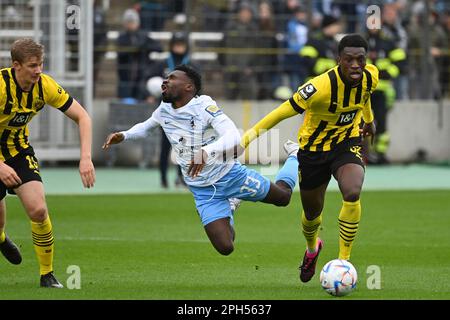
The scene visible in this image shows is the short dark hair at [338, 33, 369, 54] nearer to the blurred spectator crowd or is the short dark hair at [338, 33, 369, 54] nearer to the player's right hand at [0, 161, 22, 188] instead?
the player's right hand at [0, 161, 22, 188]

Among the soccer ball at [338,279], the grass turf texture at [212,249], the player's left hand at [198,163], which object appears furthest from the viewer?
the grass turf texture at [212,249]

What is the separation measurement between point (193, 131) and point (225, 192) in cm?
65

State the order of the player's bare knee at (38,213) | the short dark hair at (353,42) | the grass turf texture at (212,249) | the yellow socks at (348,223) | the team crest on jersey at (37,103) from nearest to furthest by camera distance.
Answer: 1. the player's bare knee at (38,213)
2. the grass turf texture at (212,249)
3. the team crest on jersey at (37,103)
4. the yellow socks at (348,223)
5. the short dark hair at (353,42)

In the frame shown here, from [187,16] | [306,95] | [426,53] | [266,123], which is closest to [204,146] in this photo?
[266,123]

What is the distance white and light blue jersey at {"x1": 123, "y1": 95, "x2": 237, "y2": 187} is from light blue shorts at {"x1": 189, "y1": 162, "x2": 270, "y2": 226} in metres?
0.06

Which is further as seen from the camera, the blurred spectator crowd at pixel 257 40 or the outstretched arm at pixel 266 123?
the blurred spectator crowd at pixel 257 40

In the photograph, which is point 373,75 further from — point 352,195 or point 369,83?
point 352,195

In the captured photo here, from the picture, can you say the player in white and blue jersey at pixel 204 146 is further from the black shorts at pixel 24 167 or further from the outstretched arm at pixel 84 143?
the black shorts at pixel 24 167

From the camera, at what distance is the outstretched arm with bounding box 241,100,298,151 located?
982cm

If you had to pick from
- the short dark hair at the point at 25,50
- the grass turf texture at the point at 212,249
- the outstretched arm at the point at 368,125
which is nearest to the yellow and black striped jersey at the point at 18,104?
the short dark hair at the point at 25,50

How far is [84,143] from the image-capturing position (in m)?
9.53

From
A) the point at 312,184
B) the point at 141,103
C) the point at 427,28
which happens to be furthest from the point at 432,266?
the point at 427,28

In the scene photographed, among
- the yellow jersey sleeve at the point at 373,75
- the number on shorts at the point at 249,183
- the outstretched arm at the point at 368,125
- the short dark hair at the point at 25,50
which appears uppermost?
the short dark hair at the point at 25,50

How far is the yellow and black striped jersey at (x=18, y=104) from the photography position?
377 inches
